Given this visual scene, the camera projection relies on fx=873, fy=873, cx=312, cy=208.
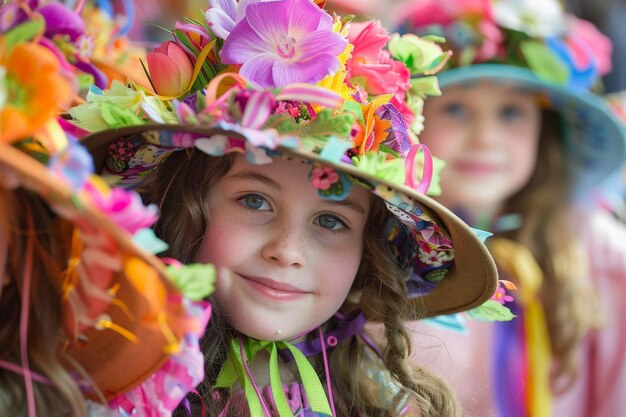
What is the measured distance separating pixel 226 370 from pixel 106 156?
14.6 inches

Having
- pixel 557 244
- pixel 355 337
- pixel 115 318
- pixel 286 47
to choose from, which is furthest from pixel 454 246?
pixel 557 244

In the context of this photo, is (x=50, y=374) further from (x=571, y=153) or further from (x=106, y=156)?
(x=571, y=153)

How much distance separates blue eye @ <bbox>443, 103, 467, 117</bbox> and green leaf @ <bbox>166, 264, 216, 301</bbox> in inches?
57.7

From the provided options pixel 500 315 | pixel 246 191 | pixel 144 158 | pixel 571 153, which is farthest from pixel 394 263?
pixel 571 153

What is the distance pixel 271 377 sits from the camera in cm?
133

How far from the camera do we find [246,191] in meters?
1.29

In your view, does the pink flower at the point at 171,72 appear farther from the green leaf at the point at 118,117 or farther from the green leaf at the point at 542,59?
the green leaf at the point at 542,59

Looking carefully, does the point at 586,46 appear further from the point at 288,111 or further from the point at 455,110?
the point at 288,111

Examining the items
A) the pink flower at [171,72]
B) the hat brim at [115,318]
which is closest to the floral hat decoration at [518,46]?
the pink flower at [171,72]

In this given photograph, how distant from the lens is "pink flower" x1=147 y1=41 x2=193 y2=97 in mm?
1230

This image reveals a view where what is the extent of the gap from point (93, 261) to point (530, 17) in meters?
1.54

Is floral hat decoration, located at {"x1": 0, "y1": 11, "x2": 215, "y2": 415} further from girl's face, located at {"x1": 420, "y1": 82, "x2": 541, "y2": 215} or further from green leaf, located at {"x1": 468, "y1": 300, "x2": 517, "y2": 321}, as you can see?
girl's face, located at {"x1": 420, "y1": 82, "x2": 541, "y2": 215}

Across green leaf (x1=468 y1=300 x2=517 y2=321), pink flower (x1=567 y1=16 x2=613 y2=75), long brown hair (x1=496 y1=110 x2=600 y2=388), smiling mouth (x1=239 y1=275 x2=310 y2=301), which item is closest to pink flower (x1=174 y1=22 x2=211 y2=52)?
smiling mouth (x1=239 y1=275 x2=310 y2=301)

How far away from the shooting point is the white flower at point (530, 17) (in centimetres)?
214
